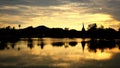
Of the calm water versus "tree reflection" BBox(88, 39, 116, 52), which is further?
"tree reflection" BBox(88, 39, 116, 52)

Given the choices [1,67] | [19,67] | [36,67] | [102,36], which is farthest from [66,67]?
[102,36]

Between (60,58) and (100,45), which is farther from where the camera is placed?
(100,45)

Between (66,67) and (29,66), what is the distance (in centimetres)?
549

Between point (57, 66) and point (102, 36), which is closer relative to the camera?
point (57, 66)

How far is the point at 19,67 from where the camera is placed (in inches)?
1398

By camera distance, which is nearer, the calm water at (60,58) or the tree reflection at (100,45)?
the calm water at (60,58)

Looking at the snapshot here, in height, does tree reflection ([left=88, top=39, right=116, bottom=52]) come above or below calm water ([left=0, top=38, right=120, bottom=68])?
below

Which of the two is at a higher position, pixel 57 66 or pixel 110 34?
pixel 57 66

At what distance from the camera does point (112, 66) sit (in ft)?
119

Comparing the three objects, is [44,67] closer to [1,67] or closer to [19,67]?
[19,67]

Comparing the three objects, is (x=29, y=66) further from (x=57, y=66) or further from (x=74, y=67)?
(x=74, y=67)

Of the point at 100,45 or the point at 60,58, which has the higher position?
the point at 60,58

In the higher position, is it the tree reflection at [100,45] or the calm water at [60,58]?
the calm water at [60,58]

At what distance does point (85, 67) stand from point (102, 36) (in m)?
165
